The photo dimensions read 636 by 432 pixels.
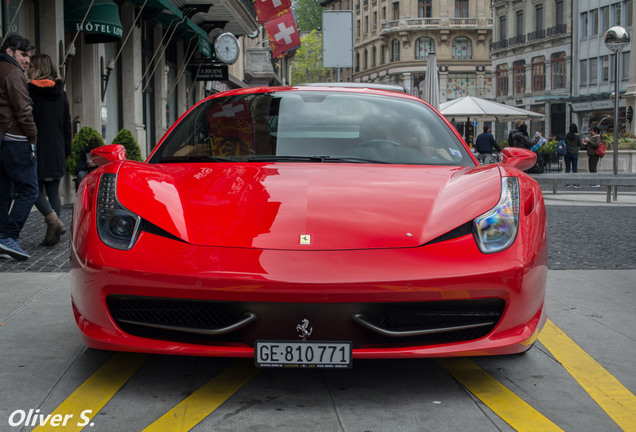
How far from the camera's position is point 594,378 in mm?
3510

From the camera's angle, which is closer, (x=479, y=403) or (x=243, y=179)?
(x=479, y=403)

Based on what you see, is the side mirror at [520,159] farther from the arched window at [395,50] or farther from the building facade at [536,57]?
the arched window at [395,50]

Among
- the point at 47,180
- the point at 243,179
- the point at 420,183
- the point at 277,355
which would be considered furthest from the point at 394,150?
the point at 47,180

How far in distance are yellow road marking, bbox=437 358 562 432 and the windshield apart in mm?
1046

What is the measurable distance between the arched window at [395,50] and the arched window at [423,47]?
7.29 ft

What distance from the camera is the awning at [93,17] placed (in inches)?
514

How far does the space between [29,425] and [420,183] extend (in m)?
1.84

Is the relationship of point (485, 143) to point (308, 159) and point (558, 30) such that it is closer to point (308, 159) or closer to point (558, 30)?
point (308, 159)

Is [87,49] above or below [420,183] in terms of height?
above

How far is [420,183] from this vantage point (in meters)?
3.57

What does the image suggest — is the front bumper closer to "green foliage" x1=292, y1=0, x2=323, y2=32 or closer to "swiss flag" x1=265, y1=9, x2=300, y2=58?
"swiss flag" x1=265, y1=9, x2=300, y2=58

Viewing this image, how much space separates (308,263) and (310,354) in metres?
0.32

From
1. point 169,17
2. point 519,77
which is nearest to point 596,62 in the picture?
point 519,77

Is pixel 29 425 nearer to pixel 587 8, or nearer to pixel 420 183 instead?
pixel 420 183
